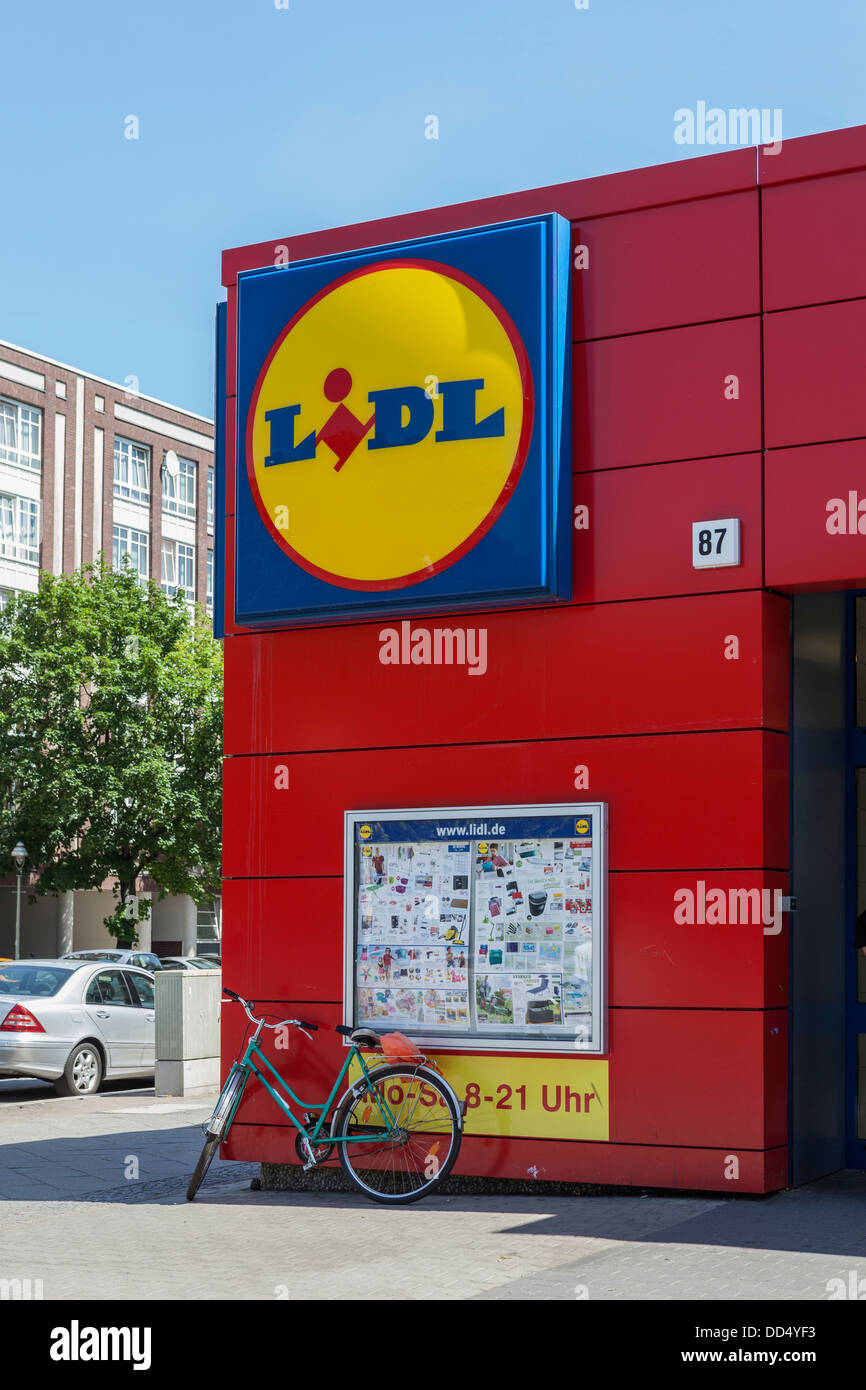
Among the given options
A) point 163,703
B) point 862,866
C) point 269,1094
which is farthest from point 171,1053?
point 163,703

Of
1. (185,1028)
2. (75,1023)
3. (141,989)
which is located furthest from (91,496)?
(185,1028)

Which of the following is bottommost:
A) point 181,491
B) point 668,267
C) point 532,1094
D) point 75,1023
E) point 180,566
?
point 75,1023

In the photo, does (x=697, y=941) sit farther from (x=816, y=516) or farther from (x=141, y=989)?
(x=141, y=989)

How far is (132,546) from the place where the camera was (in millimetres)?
53406

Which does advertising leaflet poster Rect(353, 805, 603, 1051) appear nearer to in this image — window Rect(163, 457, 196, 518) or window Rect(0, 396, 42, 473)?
window Rect(0, 396, 42, 473)

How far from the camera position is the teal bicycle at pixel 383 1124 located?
30.9 ft

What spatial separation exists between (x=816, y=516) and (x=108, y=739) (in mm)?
33261

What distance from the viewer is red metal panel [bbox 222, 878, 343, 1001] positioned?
33.5 feet

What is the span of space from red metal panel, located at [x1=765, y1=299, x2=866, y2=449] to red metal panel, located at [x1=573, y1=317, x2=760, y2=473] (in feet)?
0.37

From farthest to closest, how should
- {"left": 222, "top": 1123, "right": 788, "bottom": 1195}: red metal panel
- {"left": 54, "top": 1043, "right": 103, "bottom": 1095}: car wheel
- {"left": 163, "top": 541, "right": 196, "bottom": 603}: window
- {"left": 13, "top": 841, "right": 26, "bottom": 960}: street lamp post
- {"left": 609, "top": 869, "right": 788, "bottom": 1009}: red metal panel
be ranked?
{"left": 163, "top": 541, "right": 196, "bottom": 603}: window < {"left": 13, "top": 841, "right": 26, "bottom": 960}: street lamp post < {"left": 54, "top": 1043, "right": 103, "bottom": 1095}: car wheel < {"left": 609, "top": 869, "right": 788, "bottom": 1009}: red metal panel < {"left": 222, "top": 1123, "right": 788, "bottom": 1195}: red metal panel

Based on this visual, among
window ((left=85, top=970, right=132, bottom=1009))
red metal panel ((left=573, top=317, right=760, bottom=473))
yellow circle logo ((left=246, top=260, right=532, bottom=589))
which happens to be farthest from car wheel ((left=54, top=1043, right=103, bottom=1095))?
red metal panel ((left=573, top=317, right=760, bottom=473))

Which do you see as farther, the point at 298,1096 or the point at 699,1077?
the point at 298,1096

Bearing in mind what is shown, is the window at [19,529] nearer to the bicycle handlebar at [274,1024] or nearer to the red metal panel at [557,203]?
the red metal panel at [557,203]

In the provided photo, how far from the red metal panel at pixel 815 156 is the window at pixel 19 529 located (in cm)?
4103
